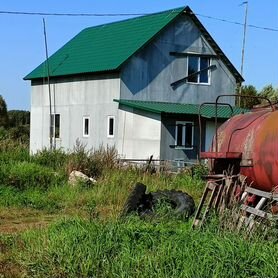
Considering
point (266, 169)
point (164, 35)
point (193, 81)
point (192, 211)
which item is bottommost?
point (192, 211)

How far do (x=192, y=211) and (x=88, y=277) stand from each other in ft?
17.0

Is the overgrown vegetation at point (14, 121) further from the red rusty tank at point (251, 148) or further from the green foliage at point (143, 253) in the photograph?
the green foliage at point (143, 253)

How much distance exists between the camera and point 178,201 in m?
11.6

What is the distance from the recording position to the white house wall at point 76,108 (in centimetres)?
2947

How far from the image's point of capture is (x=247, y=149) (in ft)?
30.4

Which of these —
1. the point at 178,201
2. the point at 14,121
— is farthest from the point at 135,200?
the point at 14,121

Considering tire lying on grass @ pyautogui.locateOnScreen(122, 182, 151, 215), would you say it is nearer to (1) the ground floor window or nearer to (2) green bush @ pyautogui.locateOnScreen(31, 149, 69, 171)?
(2) green bush @ pyautogui.locateOnScreen(31, 149, 69, 171)

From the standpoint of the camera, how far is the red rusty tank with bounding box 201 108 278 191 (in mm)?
8688

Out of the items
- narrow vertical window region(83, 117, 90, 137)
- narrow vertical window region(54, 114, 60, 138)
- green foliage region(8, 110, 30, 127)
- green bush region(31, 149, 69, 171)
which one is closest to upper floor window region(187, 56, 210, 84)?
narrow vertical window region(83, 117, 90, 137)

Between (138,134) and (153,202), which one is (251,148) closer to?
(153,202)

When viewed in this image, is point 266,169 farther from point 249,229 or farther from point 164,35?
point 164,35

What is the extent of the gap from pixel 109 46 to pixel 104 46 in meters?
0.53

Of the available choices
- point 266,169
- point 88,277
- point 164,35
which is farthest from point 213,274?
point 164,35

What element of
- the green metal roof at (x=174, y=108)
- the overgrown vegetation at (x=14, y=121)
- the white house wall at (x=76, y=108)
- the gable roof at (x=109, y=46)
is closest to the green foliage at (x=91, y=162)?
the green metal roof at (x=174, y=108)
